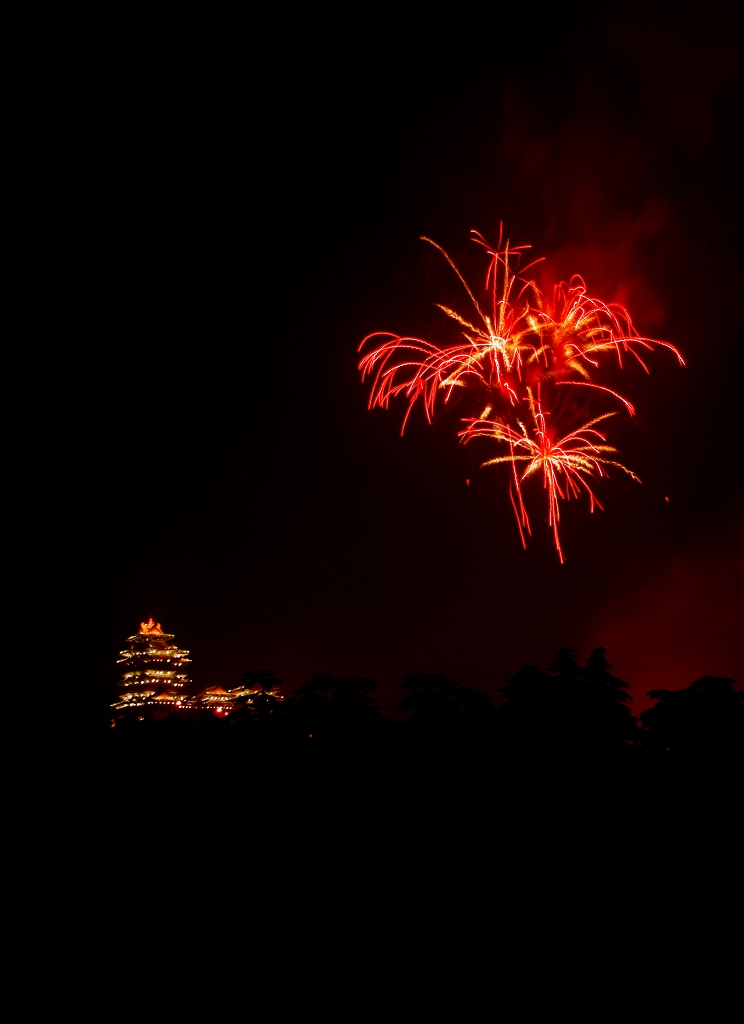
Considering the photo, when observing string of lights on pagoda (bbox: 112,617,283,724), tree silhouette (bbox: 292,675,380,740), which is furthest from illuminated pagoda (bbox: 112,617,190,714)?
tree silhouette (bbox: 292,675,380,740)

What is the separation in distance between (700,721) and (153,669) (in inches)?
754

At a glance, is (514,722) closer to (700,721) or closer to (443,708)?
(443,708)

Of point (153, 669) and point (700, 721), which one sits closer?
point (700, 721)

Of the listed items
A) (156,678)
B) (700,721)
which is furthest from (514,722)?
(156,678)

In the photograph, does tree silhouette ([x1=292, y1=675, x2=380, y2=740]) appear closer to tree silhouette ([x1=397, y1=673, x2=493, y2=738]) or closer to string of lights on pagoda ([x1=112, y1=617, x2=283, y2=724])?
tree silhouette ([x1=397, y1=673, x2=493, y2=738])

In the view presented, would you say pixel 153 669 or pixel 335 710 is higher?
pixel 153 669

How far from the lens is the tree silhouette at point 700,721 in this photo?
15.1ft

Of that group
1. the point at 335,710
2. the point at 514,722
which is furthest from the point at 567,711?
the point at 335,710

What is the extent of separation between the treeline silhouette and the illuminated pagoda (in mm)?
16803

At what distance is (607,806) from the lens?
425 cm

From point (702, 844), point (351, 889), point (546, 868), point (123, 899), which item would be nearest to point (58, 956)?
point (123, 899)

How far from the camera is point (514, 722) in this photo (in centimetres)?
476

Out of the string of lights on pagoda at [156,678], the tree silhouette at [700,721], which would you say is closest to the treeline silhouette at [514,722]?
the tree silhouette at [700,721]

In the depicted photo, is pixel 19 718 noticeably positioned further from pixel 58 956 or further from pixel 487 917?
pixel 487 917
